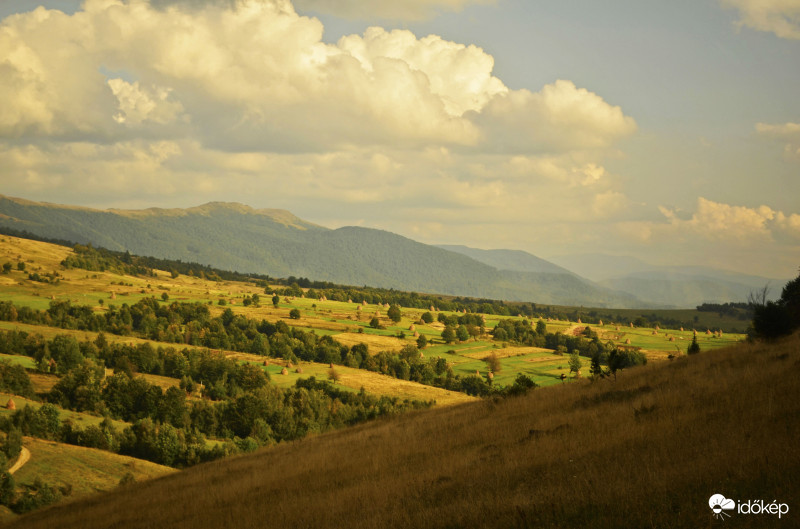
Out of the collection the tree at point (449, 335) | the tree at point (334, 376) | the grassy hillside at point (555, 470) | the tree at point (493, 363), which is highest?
the grassy hillside at point (555, 470)

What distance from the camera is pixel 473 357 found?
152 meters

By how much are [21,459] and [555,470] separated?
68453 mm

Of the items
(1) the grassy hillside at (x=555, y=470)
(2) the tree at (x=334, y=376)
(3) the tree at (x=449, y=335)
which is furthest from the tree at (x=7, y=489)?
(3) the tree at (x=449, y=335)

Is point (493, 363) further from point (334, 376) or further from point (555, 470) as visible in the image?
point (555, 470)

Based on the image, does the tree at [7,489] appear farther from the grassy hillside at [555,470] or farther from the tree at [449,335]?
the tree at [449,335]

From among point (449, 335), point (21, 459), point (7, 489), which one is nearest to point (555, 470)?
point (7, 489)

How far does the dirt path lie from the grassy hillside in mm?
38913

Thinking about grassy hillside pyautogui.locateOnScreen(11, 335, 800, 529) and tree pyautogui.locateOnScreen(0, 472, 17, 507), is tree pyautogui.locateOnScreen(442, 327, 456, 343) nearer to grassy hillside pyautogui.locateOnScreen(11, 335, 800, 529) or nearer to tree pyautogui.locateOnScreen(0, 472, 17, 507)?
tree pyautogui.locateOnScreen(0, 472, 17, 507)

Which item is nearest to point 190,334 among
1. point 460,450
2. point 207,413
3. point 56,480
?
point 207,413

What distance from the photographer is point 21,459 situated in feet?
205

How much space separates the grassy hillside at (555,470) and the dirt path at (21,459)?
38.9m

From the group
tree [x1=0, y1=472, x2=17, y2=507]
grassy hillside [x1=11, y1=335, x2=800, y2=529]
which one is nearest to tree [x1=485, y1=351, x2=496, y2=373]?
tree [x1=0, y1=472, x2=17, y2=507]

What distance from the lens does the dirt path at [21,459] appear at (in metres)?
59.2

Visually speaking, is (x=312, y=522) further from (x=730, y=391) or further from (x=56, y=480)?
(x=56, y=480)
